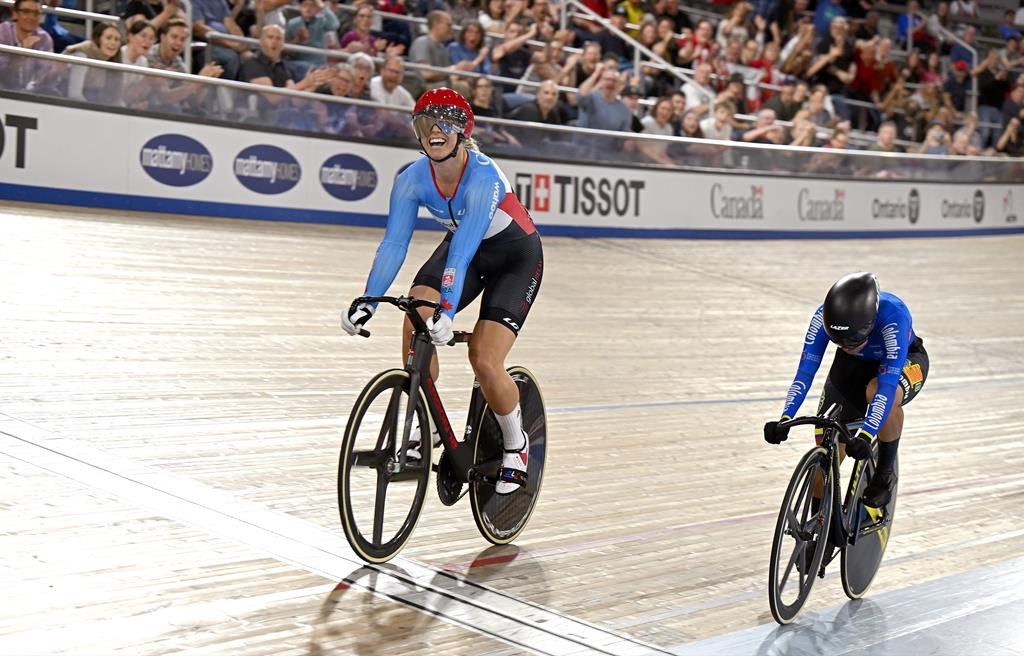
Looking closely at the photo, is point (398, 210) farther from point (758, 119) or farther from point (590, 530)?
point (758, 119)

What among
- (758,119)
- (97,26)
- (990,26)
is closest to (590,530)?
(97,26)

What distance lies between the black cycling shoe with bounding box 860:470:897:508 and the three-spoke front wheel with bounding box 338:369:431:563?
1.35 metres

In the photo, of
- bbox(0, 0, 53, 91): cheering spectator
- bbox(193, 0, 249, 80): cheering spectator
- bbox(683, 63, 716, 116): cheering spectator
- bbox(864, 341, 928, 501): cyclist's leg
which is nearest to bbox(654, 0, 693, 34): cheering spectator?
bbox(683, 63, 716, 116): cheering spectator

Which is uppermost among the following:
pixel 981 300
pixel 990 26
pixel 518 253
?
pixel 990 26

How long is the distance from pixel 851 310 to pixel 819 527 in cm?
62

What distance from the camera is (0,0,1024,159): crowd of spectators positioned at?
8.94m

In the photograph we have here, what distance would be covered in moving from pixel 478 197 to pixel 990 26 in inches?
770

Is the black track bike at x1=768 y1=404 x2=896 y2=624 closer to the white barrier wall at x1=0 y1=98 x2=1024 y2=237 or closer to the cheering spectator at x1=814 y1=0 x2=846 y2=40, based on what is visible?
the white barrier wall at x1=0 y1=98 x2=1024 y2=237

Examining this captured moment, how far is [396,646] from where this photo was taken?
3025 mm

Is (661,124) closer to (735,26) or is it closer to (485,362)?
(735,26)

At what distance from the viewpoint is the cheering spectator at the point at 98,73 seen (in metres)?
8.30

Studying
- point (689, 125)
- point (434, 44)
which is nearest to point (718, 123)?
point (689, 125)

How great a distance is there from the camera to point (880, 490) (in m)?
3.83

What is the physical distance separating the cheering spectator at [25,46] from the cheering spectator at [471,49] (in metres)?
3.94
